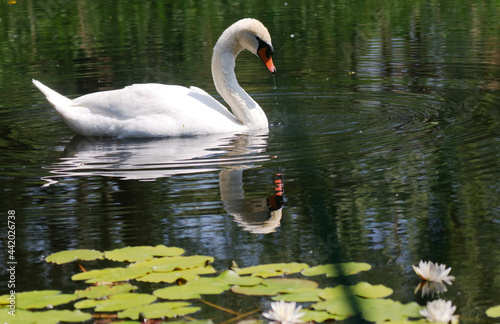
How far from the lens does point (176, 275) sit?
391 centimetres

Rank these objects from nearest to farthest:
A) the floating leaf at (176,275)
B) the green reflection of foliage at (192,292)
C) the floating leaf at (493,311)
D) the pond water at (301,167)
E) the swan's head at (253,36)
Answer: the floating leaf at (493,311) → the green reflection of foliage at (192,292) → the floating leaf at (176,275) → the pond water at (301,167) → the swan's head at (253,36)

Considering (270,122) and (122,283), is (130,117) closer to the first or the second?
(270,122)

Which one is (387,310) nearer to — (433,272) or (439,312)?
(439,312)

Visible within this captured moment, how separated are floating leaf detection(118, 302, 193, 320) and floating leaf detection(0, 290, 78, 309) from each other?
37 cm

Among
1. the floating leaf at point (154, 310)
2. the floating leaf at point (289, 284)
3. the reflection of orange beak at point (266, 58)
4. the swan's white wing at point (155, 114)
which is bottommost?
the floating leaf at point (289, 284)

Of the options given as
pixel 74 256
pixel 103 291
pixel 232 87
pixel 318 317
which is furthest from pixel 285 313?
pixel 232 87

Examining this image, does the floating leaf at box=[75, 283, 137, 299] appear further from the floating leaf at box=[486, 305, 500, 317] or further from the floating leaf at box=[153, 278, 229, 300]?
the floating leaf at box=[486, 305, 500, 317]

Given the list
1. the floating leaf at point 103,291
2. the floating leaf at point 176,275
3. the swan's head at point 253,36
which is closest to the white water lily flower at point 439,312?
the floating leaf at point 176,275

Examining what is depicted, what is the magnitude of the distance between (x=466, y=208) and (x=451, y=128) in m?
2.15

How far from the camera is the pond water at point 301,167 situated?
14.4 feet

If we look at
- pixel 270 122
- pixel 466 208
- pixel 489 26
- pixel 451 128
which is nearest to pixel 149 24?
pixel 489 26

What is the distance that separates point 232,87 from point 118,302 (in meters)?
4.54

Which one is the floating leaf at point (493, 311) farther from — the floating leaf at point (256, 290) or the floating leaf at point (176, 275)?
the floating leaf at point (176, 275)

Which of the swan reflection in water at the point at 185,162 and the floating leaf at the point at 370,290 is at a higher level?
the floating leaf at the point at 370,290
